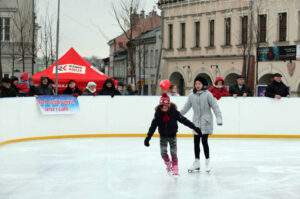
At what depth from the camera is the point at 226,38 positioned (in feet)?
131

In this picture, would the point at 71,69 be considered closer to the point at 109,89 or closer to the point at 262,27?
the point at 109,89

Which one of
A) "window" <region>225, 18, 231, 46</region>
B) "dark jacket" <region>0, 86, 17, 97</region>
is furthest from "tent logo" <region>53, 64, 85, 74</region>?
"window" <region>225, 18, 231, 46</region>

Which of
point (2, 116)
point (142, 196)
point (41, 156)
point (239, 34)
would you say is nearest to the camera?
point (142, 196)

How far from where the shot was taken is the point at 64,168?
9.95 metres

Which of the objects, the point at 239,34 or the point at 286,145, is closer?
the point at 286,145

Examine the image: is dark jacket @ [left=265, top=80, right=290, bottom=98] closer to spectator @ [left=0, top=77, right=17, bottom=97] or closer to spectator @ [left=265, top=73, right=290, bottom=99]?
spectator @ [left=265, top=73, right=290, bottom=99]

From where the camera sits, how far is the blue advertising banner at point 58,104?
15.1m

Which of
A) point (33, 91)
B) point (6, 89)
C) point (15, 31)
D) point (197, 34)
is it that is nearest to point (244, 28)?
point (197, 34)

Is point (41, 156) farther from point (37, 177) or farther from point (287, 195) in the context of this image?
point (287, 195)

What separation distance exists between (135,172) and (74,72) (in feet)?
40.0

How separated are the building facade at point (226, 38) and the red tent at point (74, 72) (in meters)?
12.7

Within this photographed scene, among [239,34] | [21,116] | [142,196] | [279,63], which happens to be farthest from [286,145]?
[239,34]

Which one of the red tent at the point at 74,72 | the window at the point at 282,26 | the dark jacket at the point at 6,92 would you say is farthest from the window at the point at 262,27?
the dark jacket at the point at 6,92

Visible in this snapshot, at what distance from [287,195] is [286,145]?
6434 mm
